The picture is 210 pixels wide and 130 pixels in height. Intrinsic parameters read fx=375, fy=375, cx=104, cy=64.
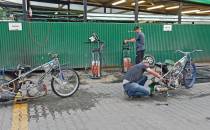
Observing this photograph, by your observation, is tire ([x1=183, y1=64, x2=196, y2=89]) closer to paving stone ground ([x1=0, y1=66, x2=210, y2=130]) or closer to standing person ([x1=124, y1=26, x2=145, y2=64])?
paving stone ground ([x1=0, y1=66, x2=210, y2=130])

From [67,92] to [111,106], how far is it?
147 centimetres

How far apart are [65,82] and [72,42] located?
452cm

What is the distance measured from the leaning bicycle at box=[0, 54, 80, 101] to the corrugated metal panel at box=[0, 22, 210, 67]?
13.1 ft

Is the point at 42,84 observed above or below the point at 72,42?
below

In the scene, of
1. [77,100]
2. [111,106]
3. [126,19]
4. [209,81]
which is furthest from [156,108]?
[126,19]

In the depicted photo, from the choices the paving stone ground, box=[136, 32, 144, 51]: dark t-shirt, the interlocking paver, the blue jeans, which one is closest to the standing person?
box=[136, 32, 144, 51]: dark t-shirt

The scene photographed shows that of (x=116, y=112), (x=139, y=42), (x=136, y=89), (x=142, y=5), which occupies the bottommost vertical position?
(x=116, y=112)

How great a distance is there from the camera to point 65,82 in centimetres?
934

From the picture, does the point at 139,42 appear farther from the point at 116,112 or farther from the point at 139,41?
the point at 116,112

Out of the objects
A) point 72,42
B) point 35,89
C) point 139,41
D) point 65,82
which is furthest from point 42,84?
point 139,41

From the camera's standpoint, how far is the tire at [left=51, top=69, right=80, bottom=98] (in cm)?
930

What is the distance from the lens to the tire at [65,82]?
30.5 ft

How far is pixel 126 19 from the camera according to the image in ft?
51.9

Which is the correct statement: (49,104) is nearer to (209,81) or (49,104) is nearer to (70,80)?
(70,80)
